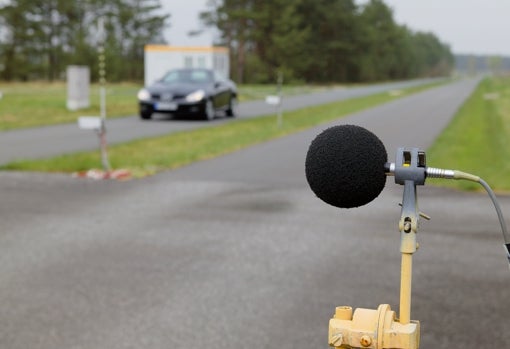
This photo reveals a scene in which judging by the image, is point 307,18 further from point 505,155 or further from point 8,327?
point 8,327

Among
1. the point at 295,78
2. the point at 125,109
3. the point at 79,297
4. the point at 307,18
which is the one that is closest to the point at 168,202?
the point at 79,297

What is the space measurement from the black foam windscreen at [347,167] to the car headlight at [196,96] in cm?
2192

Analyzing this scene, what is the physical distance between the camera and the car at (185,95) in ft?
78.2

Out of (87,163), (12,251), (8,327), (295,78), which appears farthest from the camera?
(295,78)

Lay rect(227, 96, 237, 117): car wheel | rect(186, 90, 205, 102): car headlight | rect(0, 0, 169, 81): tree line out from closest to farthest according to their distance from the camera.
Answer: rect(186, 90, 205, 102): car headlight, rect(227, 96, 237, 117): car wheel, rect(0, 0, 169, 81): tree line

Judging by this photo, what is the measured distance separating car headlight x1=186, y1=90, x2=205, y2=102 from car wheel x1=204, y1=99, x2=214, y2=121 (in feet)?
1.05

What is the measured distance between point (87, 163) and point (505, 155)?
7368mm

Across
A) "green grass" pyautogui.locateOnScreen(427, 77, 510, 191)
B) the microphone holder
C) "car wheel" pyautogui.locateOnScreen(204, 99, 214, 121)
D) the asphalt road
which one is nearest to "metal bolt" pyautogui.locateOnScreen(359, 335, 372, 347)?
the microphone holder

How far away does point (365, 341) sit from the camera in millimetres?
1930

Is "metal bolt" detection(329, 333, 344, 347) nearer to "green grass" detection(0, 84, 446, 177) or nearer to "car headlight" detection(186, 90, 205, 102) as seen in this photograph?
"green grass" detection(0, 84, 446, 177)

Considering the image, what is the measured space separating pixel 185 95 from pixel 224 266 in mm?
17240

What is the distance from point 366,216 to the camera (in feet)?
30.2

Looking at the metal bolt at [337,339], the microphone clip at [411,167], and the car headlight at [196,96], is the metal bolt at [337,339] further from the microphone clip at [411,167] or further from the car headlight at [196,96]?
the car headlight at [196,96]

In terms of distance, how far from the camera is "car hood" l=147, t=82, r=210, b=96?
78.0ft
